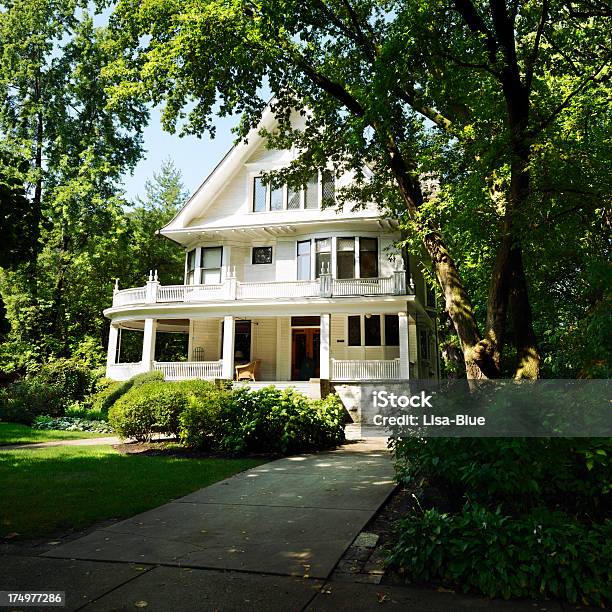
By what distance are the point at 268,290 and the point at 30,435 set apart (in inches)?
401

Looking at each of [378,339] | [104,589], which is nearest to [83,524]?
[104,589]

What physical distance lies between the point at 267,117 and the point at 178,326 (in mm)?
11229

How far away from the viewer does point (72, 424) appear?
18.2 m

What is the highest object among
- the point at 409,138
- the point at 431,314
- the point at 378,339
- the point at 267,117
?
the point at 267,117

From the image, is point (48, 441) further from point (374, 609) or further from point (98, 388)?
point (374, 609)

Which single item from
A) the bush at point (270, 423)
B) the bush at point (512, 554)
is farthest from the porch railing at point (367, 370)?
the bush at point (512, 554)

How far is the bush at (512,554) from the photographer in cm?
388

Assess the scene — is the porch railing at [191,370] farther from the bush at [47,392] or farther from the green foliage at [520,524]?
the green foliage at [520,524]

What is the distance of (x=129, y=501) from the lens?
7188mm

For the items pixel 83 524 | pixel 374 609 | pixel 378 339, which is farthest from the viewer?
pixel 378 339

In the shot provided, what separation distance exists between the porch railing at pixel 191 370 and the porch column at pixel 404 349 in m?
7.43

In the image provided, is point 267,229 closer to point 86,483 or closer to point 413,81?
point 413,81

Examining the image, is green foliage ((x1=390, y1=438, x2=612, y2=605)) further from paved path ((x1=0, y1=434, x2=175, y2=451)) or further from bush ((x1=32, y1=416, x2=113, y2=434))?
bush ((x1=32, y1=416, x2=113, y2=434))

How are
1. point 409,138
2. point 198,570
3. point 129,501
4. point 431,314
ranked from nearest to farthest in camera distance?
point 198,570 < point 129,501 < point 409,138 < point 431,314
